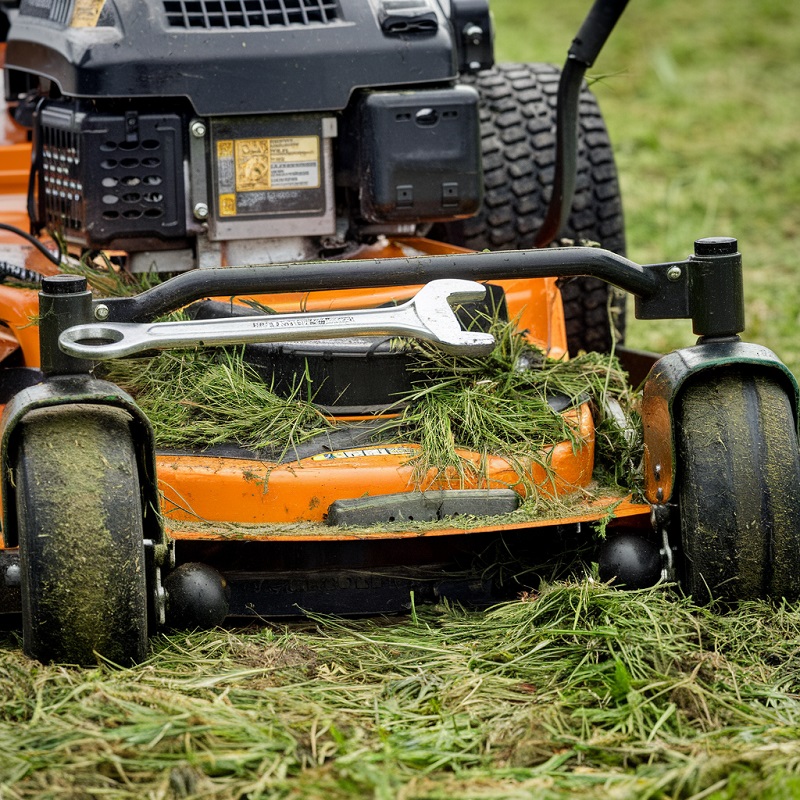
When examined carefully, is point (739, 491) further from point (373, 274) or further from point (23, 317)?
point (23, 317)

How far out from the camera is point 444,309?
243 centimetres

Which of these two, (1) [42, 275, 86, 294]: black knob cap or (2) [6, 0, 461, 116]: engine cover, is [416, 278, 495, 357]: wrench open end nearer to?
(1) [42, 275, 86, 294]: black knob cap

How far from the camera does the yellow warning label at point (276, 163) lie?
3084 millimetres

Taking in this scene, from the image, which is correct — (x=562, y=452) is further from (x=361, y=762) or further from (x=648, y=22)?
(x=648, y=22)

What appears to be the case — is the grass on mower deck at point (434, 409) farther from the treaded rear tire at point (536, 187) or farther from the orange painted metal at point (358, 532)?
the treaded rear tire at point (536, 187)

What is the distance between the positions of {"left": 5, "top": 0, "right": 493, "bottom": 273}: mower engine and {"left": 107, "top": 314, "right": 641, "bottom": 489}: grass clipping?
420 mm

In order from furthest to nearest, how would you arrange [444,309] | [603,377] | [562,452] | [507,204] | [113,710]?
[507,204]
[603,377]
[562,452]
[444,309]
[113,710]

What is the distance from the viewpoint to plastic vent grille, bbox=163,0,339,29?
9.99ft

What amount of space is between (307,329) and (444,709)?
0.68 meters

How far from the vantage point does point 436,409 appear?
2721 mm

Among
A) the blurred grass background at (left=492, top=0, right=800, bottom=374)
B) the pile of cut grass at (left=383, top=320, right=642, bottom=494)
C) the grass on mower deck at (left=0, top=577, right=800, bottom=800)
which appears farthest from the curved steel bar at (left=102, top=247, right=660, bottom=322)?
the blurred grass background at (left=492, top=0, right=800, bottom=374)

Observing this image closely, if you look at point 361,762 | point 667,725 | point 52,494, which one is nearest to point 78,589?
point 52,494

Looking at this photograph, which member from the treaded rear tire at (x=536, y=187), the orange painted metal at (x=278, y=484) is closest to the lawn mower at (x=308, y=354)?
the orange painted metal at (x=278, y=484)

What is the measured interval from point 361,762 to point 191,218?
5.03 ft
